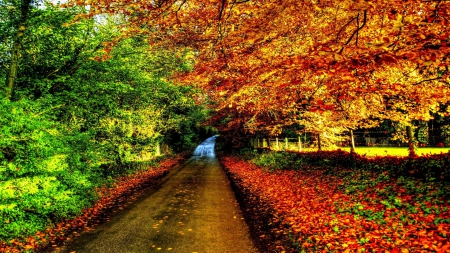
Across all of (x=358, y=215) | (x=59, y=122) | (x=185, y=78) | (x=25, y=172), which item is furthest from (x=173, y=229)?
(x=185, y=78)

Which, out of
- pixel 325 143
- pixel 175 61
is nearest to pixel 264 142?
pixel 325 143

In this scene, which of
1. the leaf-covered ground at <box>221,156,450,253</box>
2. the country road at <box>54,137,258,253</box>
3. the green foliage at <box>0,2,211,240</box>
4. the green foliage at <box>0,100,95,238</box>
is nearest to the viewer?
the leaf-covered ground at <box>221,156,450,253</box>

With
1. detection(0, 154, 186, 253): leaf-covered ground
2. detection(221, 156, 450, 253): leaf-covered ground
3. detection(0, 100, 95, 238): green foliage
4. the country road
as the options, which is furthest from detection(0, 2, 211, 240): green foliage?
detection(221, 156, 450, 253): leaf-covered ground

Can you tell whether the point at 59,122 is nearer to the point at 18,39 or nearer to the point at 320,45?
the point at 18,39

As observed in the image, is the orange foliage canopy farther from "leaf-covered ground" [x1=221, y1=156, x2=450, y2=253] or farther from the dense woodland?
"leaf-covered ground" [x1=221, y1=156, x2=450, y2=253]

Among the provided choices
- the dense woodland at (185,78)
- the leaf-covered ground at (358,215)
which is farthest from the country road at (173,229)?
the dense woodland at (185,78)

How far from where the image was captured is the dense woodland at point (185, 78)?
16.9 feet

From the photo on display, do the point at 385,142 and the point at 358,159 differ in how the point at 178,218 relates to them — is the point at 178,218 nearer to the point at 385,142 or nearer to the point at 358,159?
the point at 358,159

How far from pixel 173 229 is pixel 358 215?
497 centimetres

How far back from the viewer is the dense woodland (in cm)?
516

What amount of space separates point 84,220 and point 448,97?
12.9 meters

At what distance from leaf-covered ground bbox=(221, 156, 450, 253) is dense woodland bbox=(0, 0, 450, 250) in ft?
9.83

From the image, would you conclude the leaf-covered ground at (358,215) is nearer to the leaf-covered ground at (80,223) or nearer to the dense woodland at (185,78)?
the dense woodland at (185,78)

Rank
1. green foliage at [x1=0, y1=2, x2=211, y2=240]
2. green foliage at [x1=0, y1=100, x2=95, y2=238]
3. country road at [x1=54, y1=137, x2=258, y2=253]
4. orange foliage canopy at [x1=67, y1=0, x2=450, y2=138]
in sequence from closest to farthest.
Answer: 1. orange foliage canopy at [x1=67, y1=0, x2=450, y2=138]
2. green foliage at [x1=0, y1=100, x2=95, y2=238]
3. country road at [x1=54, y1=137, x2=258, y2=253]
4. green foliage at [x1=0, y1=2, x2=211, y2=240]
